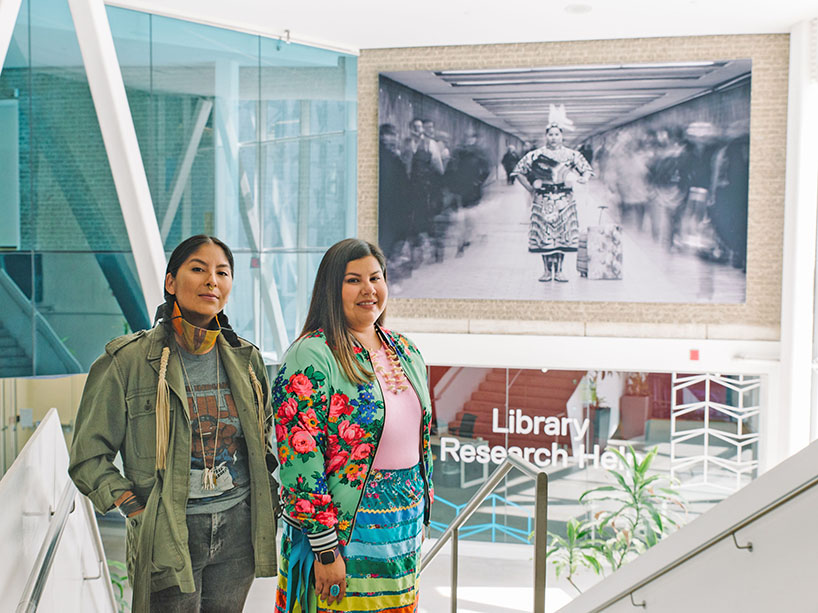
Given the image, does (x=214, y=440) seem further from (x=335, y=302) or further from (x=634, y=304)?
(x=634, y=304)

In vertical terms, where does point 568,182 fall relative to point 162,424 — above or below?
above

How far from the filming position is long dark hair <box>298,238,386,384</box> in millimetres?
2158

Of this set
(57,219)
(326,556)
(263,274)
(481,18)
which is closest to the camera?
(326,556)

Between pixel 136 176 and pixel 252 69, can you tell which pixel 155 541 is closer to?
pixel 136 176

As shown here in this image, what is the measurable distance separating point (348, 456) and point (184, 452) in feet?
1.54

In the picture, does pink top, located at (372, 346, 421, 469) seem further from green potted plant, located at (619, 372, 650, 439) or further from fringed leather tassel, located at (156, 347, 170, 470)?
green potted plant, located at (619, 372, 650, 439)

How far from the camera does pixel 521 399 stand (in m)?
6.80

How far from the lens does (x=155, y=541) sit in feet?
6.72

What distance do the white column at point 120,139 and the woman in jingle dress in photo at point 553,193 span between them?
3276mm

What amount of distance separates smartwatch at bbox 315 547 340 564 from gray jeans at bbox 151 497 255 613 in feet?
0.85

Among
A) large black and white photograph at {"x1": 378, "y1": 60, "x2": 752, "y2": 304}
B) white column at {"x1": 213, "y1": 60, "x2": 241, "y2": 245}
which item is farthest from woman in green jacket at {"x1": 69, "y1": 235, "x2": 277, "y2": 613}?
large black and white photograph at {"x1": 378, "y1": 60, "x2": 752, "y2": 304}

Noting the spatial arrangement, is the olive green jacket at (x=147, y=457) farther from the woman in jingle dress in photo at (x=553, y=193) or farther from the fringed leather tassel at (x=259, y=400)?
the woman in jingle dress in photo at (x=553, y=193)

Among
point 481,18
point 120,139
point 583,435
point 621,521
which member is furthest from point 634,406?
point 120,139

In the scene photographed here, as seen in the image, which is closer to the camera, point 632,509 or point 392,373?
point 392,373
